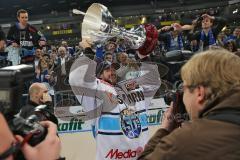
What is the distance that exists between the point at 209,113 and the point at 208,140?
107mm

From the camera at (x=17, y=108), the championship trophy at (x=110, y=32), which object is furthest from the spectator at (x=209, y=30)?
the camera at (x=17, y=108)

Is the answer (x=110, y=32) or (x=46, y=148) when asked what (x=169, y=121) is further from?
(x=110, y=32)

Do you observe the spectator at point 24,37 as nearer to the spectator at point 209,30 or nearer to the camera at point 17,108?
the spectator at point 209,30

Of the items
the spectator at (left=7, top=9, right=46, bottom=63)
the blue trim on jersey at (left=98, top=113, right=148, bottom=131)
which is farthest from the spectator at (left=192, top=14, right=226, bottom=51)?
the blue trim on jersey at (left=98, top=113, right=148, bottom=131)

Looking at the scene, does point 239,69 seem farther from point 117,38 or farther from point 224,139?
point 117,38

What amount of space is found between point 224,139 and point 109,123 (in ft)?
→ 6.38

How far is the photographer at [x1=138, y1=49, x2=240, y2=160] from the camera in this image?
1350 millimetres

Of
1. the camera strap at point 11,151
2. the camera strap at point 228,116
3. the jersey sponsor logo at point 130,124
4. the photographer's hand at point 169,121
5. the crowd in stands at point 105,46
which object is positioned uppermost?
the crowd in stands at point 105,46

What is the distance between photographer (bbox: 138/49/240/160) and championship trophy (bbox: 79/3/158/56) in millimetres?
2066

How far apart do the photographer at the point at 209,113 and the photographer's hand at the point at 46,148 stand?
34 cm

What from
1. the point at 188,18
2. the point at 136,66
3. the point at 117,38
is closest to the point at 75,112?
the point at 136,66

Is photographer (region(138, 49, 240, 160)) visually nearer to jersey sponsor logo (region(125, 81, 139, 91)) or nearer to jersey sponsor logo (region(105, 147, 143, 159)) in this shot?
jersey sponsor logo (region(105, 147, 143, 159))

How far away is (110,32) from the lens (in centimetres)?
375

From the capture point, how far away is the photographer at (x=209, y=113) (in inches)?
53.1
